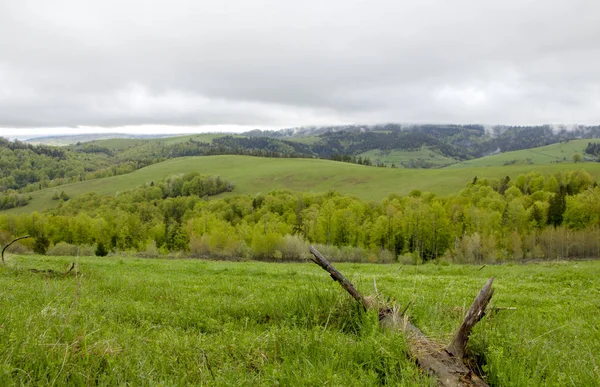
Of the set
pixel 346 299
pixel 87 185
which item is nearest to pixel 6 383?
pixel 346 299

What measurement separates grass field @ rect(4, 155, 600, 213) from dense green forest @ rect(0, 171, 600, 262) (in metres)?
34.1

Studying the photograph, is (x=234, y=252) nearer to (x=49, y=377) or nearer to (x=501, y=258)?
(x=501, y=258)

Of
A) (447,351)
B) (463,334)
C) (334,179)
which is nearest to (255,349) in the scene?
(447,351)

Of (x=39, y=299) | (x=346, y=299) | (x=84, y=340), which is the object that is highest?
(x=84, y=340)

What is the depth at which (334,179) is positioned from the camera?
6501 inches

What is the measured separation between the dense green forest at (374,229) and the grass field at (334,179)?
34.1 m

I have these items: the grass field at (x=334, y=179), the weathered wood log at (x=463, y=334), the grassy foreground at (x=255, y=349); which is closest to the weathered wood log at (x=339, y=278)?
the grassy foreground at (x=255, y=349)

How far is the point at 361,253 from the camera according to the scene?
65.2 meters

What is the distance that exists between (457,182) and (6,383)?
15010cm

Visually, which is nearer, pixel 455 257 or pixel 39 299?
pixel 39 299

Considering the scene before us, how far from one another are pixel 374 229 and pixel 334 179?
91.9 metres

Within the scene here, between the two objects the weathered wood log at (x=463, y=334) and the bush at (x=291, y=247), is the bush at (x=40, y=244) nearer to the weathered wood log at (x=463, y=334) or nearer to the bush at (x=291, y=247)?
the bush at (x=291, y=247)

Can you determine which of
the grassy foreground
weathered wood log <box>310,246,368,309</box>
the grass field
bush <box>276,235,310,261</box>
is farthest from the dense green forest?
weathered wood log <box>310,246,368,309</box>

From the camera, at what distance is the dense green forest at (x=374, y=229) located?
69994 mm
